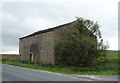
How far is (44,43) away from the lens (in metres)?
37.3

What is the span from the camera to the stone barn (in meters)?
35.2

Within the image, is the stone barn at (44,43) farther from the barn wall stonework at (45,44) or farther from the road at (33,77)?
the road at (33,77)

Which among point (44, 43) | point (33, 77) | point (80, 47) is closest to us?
point (33, 77)

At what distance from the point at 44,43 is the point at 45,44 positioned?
1.41 ft

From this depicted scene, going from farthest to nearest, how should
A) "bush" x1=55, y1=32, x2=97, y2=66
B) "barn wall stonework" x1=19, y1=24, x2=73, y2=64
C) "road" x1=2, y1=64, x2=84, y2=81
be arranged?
"barn wall stonework" x1=19, y1=24, x2=73, y2=64 < "bush" x1=55, y1=32, x2=97, y2=66 < "road" x1=2, y1=64, x2=84, y2=81

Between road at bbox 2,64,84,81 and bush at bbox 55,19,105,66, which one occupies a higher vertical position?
bush at bbox 55,19,105,66

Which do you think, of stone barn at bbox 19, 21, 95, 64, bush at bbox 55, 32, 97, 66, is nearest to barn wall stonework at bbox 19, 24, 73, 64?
stone barn at bbox 19, 21, 95, 64

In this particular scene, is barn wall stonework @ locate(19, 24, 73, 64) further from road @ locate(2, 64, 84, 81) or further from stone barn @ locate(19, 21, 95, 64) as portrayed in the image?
road @ locate(2, 64, 84, 81)

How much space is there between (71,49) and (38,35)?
38.9 feet

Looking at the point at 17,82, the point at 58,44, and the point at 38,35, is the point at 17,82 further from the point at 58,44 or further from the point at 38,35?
the point at 38,35

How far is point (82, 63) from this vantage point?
30.7m

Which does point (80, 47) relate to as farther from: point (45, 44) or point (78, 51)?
point (45, 44)

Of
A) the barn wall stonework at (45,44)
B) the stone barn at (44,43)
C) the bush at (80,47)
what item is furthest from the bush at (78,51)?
the stone barn at (44,43)

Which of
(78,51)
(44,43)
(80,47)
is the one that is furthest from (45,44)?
(80,47)
